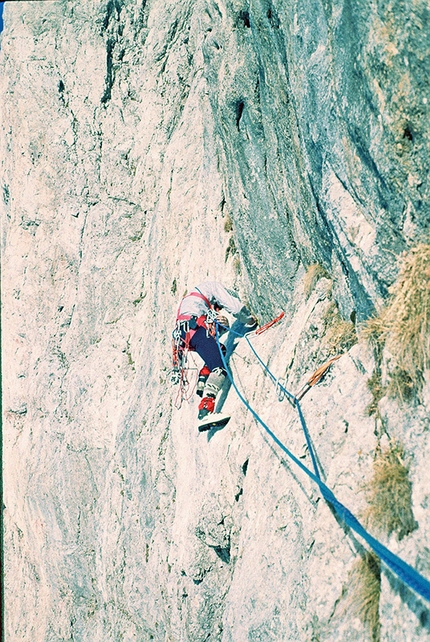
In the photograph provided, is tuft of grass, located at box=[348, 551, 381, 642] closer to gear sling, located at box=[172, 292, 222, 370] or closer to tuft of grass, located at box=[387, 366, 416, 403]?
tuft of grass, located at box=[387, 366, 416, 403]

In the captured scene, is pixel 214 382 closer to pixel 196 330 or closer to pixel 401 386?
pixel 196 330

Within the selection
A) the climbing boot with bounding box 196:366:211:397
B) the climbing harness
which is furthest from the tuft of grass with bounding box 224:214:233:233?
the climbing boot with bounding box 196:366:211:397

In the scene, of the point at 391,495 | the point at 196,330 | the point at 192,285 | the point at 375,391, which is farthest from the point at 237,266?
the point at 391,495

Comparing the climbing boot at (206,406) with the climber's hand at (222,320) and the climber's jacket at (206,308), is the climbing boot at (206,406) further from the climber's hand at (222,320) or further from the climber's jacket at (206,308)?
the climber's hand at (222,320)

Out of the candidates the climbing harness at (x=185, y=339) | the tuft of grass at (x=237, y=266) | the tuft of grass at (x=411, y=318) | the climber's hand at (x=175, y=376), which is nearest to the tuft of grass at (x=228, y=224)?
the tuft of grass at (x=237, y=266)

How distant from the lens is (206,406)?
9586 mm

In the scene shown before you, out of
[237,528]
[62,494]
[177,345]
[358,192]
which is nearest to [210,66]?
[177,345]

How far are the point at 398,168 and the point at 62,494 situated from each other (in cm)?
1319

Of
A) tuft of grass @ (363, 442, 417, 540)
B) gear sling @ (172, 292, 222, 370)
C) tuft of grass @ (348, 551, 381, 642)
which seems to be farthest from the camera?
gear sling @ (172, 292, 222, 370)

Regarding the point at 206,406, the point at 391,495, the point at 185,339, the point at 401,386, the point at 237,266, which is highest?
the point at 237,266

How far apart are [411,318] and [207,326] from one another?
16.0 ft

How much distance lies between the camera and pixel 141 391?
1331 cm

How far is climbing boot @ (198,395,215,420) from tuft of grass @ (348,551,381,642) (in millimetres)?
4306

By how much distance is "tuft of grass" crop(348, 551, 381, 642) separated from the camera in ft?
17.1
